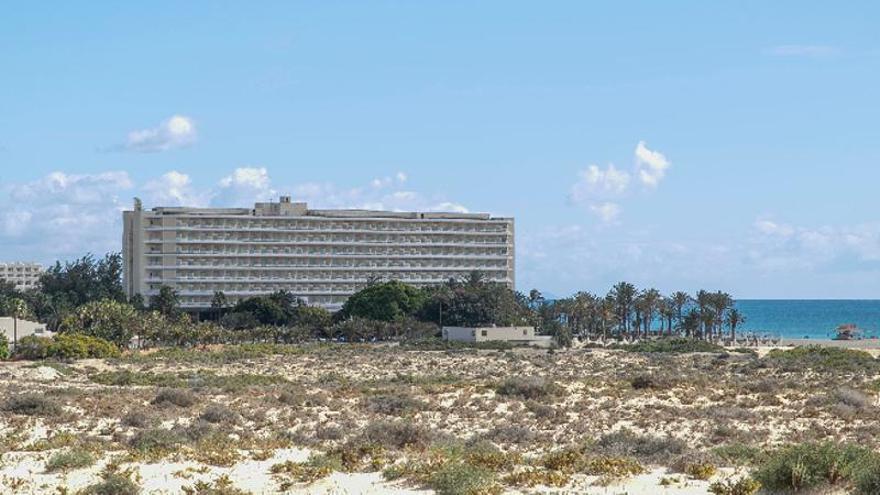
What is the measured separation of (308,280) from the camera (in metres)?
157

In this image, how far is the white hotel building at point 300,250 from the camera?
489 feet

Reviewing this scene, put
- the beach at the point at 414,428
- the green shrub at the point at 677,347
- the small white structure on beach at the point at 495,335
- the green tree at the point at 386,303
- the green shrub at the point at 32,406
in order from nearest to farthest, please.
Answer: the beach at the point at 414,428, the green shrub at the point at 32,406, the green shrub at the point at 677,347, the small white structure on beach at the point at 495,335, the green tree at the point at 386,303

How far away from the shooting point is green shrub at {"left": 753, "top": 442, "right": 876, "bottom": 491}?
20.0 metres

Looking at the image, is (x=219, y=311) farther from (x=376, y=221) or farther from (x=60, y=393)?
(x=60, y=393)

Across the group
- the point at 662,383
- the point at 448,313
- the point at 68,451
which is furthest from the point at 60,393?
the point at 448,313

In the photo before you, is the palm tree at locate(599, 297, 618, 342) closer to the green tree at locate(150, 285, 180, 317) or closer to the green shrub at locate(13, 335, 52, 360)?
the green tree at locate(150, 285, 180, 317)

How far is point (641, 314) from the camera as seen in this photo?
13300 cm

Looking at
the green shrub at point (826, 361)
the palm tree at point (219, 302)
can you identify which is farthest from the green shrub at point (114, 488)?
the palm tree at point (219, 302)

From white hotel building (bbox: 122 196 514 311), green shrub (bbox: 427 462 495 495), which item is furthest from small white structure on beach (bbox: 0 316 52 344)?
green shrub (bbox: 427 462 495 495)

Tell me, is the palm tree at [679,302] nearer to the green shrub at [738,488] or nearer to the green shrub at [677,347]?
the green shrub at [677,347]

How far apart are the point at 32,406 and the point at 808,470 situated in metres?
26.0

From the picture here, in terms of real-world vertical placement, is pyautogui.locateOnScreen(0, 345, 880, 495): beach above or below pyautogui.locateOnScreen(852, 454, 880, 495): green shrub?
below

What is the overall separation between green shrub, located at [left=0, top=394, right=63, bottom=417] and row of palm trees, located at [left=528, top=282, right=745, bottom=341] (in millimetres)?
93380

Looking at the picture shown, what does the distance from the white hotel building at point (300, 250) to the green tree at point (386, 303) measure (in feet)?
66.7
